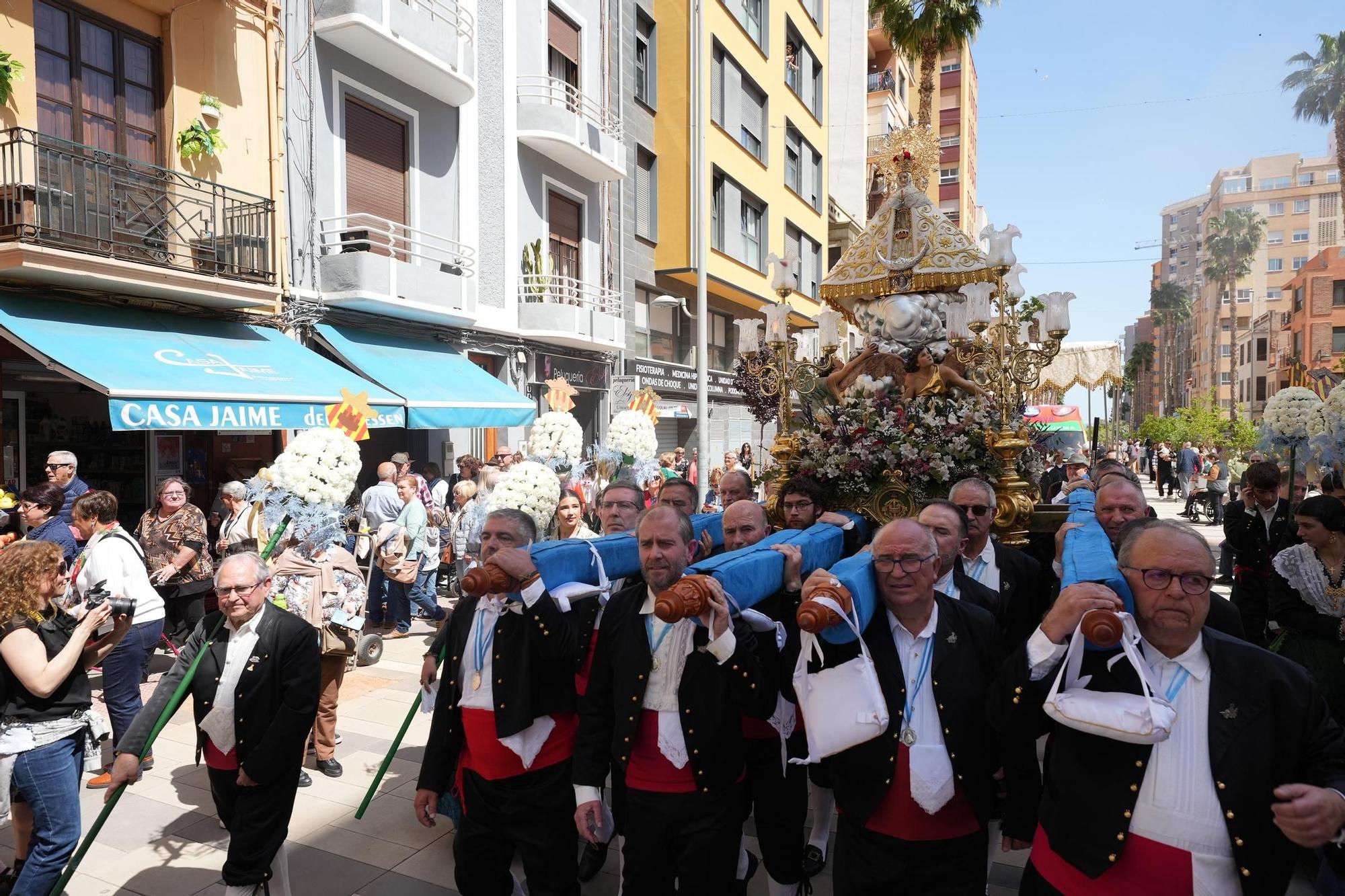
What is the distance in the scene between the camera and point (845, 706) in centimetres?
263

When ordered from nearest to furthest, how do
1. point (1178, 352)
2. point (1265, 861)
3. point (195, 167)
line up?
point (1265, 861) → point (195, 167) → point (1178, 352)

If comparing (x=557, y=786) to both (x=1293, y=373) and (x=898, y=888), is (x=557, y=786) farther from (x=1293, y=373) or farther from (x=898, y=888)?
(x=1293, y=373)

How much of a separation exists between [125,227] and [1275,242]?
9139cm

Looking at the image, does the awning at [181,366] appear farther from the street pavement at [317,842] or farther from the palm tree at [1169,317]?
the palm tree at [1169,317]

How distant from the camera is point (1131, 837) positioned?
2.27m

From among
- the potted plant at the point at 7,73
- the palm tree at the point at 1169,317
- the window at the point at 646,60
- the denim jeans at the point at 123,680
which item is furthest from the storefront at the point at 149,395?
the palm tree at the point at 1169,317

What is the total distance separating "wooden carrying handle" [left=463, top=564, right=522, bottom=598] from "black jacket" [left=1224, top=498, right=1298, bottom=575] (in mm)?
5668

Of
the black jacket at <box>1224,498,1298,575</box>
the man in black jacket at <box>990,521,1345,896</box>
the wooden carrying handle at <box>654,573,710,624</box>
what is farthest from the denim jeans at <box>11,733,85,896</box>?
the black jacket at <box>1224,498,1298,575</box>

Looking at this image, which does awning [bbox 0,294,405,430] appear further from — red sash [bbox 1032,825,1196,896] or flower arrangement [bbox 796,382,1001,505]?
red sash [bbox 1032,825,1196,896]

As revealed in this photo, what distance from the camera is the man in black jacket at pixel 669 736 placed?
A: 3.12 meters

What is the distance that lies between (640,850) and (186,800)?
12.3 feet

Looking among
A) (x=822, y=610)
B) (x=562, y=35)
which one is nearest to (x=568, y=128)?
(x=562, y=35)

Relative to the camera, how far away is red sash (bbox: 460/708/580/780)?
3.51 meters

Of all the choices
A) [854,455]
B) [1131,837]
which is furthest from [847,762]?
[854,455]
